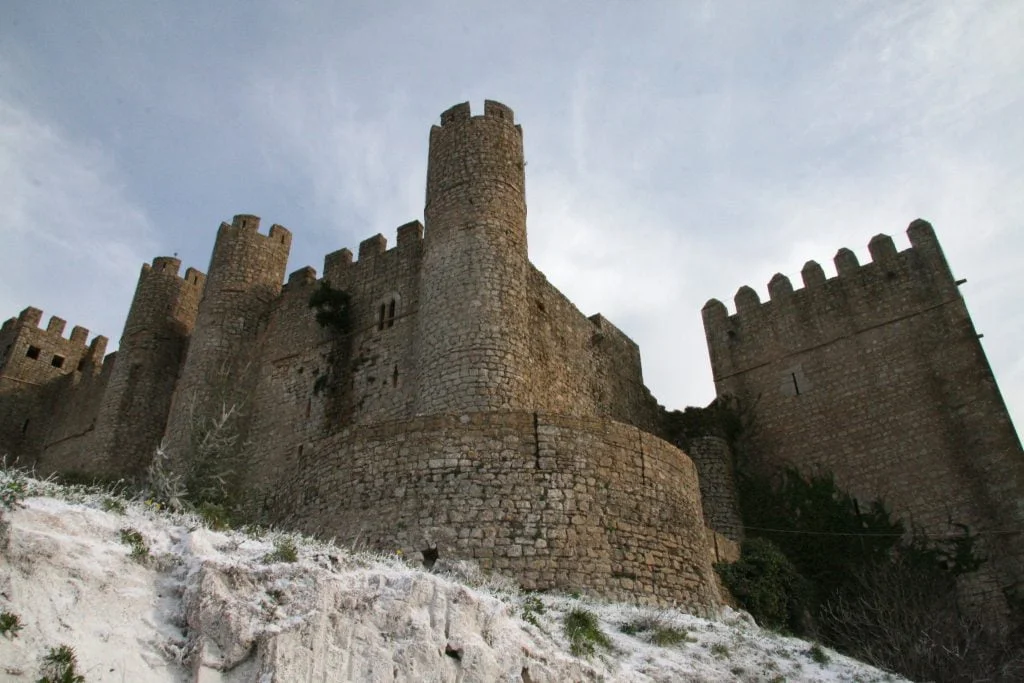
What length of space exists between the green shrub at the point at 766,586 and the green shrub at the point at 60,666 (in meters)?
9.65

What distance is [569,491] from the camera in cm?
1087

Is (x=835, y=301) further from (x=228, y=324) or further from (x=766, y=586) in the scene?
(x=228, y=324)

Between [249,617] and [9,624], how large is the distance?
149 centimetres

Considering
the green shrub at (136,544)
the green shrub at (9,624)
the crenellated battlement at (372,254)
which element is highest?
the crenellated battlement at (372,254)

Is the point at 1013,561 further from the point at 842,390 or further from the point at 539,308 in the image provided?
the point at 539,308

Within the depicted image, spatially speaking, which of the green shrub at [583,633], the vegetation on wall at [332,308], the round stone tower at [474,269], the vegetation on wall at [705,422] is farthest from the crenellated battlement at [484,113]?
the green shrub at [583,633]

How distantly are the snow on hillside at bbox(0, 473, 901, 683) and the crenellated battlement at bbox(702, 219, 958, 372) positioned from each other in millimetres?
14054

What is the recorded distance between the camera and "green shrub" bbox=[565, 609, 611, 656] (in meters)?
7.68

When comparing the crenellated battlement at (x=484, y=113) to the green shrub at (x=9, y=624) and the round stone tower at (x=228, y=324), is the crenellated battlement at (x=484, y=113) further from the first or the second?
the green shrub at (x=9, y=624)

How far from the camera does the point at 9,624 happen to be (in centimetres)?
473

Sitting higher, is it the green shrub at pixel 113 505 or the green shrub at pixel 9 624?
the green shrub at pixel 113 505

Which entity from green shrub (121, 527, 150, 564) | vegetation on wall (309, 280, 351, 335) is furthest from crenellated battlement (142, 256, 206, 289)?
green shrub (121, 527, 150, 564)

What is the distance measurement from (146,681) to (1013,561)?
16.6 meters

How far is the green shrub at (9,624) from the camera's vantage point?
15.4 ft
